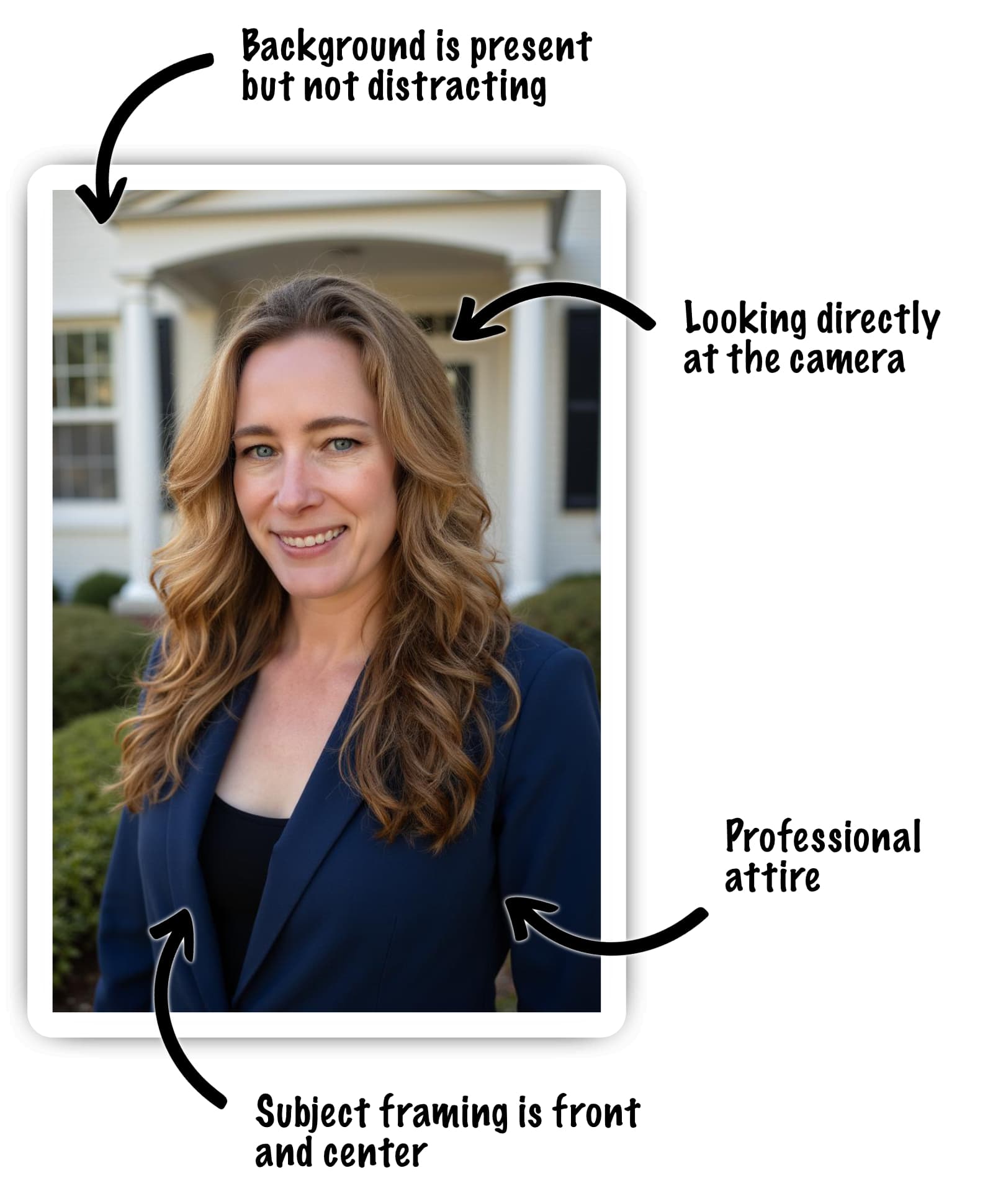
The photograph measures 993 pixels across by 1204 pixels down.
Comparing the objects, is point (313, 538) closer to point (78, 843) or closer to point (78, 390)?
point (78, 843)

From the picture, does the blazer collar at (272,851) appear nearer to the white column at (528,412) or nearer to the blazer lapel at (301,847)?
the blazer lapel at (301,847)

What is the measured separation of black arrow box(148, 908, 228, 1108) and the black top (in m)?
0.10

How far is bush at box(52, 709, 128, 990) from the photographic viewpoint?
2.59 metres

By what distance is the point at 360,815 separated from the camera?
1673 millimetres

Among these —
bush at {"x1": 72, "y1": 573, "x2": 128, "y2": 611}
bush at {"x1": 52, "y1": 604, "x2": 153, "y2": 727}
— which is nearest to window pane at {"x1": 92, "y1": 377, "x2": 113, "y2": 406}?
bush at {"x1": 72, "y1": 573, "x2": 128, "y2": 611}

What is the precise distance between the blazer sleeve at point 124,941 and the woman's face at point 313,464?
810 mm

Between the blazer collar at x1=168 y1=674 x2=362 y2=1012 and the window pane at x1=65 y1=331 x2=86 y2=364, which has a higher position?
the window pane at x1=65 y1=331 x2=86 y2=364

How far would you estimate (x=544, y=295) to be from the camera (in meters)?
1.72

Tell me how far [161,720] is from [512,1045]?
102 cm

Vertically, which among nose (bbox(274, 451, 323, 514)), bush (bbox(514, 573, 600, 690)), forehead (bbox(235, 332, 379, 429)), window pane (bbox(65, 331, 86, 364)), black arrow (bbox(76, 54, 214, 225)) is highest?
window pane (bbox(65, 331, 86, 364))

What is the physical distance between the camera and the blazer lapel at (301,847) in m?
1.63

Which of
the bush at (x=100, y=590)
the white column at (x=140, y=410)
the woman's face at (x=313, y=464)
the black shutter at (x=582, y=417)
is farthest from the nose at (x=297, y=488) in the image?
the bush at (x=100, y=590)
